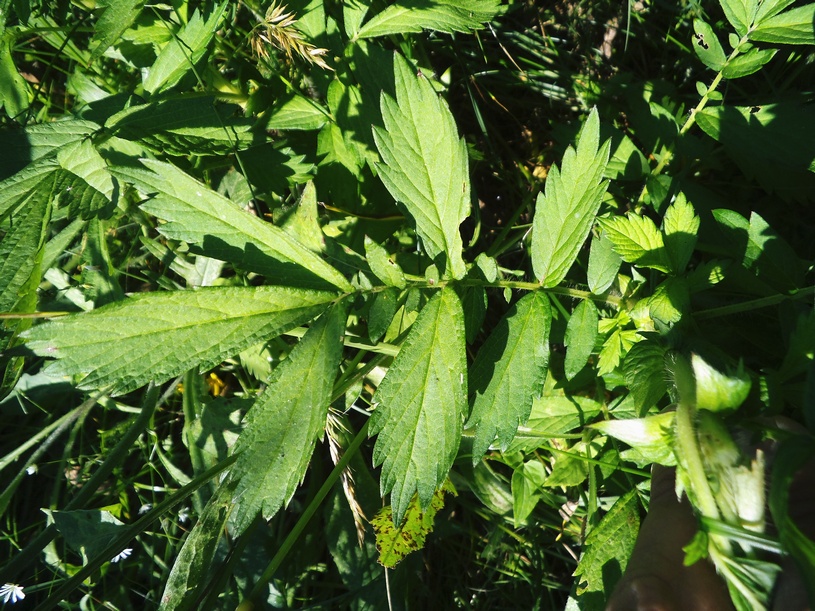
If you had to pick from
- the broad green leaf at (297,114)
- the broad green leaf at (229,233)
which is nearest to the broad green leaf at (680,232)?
the broad green leaf at (229,233)

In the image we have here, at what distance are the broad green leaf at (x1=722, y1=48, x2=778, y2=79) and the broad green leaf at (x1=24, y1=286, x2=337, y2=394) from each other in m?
1.44

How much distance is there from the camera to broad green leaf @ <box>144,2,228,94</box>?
1.99 meters

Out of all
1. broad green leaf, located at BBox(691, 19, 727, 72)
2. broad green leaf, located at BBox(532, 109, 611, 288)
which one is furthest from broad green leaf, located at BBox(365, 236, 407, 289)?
broad green leaf, located at BBox(691, 19, 727, 72)

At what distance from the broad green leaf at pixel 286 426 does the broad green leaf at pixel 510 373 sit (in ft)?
1.26

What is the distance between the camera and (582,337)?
68.1 inches

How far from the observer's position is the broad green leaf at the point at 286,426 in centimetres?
155

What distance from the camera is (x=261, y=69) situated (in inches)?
92.2

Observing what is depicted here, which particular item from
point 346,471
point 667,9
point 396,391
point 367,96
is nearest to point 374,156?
point 367,96

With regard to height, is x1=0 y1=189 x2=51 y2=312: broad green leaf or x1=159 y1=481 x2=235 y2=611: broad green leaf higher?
x1=0 y1=189 x2=51 y2=312: broad green leaf

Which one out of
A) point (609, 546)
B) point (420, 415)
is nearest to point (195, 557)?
point (420, 415)

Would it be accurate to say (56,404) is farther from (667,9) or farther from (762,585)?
(667,9)

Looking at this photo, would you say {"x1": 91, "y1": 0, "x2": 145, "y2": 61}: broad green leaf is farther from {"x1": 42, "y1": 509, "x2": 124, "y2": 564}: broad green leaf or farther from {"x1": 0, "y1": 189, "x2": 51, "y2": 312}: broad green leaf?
{"x1": 42, "y1": 509, "x2": 124, "y2": 564}: broad green leaf

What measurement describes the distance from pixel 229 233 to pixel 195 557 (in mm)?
889

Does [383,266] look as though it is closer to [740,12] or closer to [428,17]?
[428,17]
